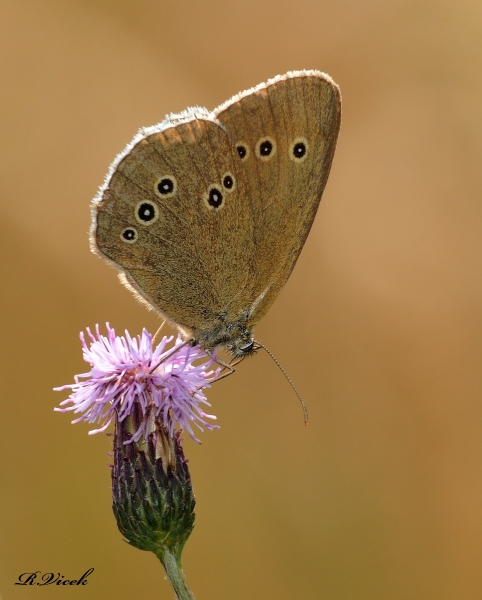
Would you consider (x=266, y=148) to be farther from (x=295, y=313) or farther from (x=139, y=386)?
(x=295, y=313)

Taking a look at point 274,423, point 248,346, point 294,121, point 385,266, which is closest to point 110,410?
point 248,346

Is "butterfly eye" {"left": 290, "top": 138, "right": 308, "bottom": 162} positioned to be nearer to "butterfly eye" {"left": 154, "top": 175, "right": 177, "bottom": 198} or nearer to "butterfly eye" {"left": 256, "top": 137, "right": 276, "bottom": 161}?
"butterfly eye" {"left": 256, "top": 137, "right": 276, "bottom": 161}

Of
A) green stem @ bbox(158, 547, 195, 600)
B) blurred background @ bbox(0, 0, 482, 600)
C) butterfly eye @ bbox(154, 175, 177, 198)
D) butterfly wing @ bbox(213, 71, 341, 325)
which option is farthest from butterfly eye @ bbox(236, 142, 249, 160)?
blurred background @ bbox(0, 0, 482, 600)

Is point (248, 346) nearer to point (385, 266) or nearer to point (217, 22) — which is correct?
point (385, 266)

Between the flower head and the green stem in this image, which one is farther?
the flower head

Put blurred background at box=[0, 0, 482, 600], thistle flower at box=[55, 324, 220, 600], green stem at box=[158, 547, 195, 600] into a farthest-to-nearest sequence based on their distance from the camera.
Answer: blurred background at box=[0, 0, 482, 600]
thistle flower at box=[55, 324, 220, 600]
green stem at box=[158, 547, 195, 600]
